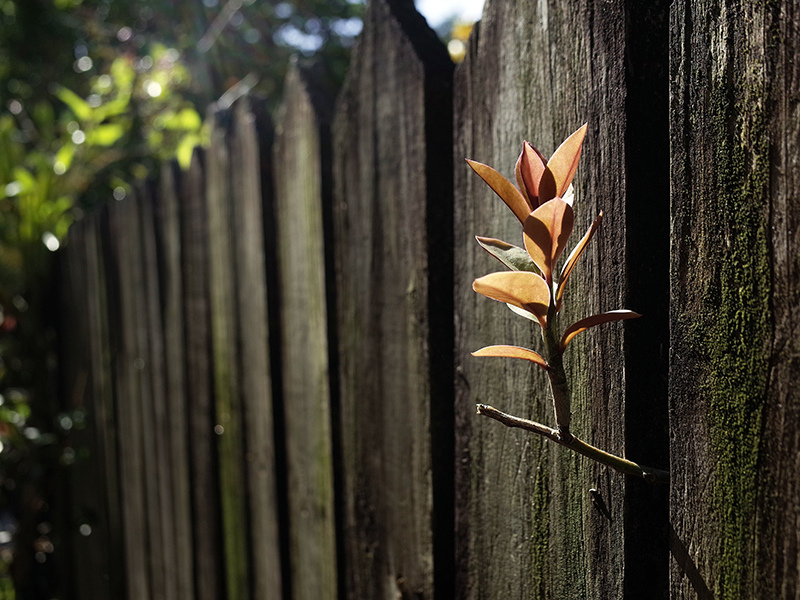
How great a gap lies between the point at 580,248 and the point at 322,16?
12.9ft

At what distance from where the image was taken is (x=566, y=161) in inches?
22.6

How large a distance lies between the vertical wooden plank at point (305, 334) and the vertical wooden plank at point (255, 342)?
0.18 feet

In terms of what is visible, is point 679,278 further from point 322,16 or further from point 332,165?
point 322,16

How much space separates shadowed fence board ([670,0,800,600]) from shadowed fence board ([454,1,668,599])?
5 centimetres

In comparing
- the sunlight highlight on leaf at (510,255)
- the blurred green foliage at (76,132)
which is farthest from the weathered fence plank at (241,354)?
the sunlight highlight on leaf at (510,255)

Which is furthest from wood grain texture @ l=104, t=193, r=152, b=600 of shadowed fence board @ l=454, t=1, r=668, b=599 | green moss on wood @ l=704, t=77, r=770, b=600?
green moss on wood @ l=704, t=77, r=770, b=600

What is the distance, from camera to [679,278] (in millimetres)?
617

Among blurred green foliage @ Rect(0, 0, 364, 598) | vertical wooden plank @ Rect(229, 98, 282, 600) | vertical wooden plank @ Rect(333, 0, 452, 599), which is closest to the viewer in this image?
vertical wooden plank @ Rect(333, 0, 452, 599)

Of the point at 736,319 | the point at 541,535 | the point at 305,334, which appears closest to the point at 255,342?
the point at 305,334

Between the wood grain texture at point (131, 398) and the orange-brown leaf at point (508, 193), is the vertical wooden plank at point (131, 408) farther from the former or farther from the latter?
the orange-brown leaf at point (508, 193)

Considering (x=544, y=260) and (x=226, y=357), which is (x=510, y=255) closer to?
(x=544, y=260)

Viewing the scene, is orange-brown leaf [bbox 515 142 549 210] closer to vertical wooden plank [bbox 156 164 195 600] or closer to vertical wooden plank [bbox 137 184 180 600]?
vertical wooden plank [bbox 156 164 195 600]

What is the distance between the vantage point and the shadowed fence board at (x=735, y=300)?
1.72ft

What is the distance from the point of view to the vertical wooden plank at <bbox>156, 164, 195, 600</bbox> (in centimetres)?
196
